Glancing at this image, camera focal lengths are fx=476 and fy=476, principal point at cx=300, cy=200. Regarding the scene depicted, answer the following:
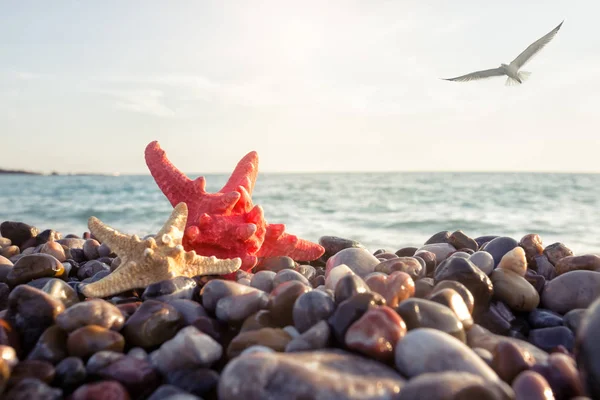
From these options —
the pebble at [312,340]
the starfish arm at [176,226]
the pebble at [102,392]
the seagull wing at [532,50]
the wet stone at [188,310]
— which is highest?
the seagull wing at [532,50]

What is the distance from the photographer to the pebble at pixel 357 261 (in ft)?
10.8

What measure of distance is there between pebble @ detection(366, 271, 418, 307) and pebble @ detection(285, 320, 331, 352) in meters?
0.43

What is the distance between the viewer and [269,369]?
1.62 metres

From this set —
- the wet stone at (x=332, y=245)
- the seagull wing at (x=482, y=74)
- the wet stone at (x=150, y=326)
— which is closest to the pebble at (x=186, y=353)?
the wet stone at (x=150, y=326)

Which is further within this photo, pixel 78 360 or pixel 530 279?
pixel 530 279

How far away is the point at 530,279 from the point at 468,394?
1.83 m

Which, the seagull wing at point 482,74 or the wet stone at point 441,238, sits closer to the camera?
the wet stone at point 441,238

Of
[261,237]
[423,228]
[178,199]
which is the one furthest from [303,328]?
[423,228]

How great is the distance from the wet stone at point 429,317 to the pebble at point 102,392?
1182mm

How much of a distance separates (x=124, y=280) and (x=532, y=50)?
14.4 feet

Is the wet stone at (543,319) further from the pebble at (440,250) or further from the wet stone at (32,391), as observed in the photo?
the wet stone at (32,391)

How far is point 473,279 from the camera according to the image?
263cm

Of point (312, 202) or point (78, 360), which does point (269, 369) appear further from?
point (312, 202)

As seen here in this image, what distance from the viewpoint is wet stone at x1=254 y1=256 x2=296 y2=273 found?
3.85 m
